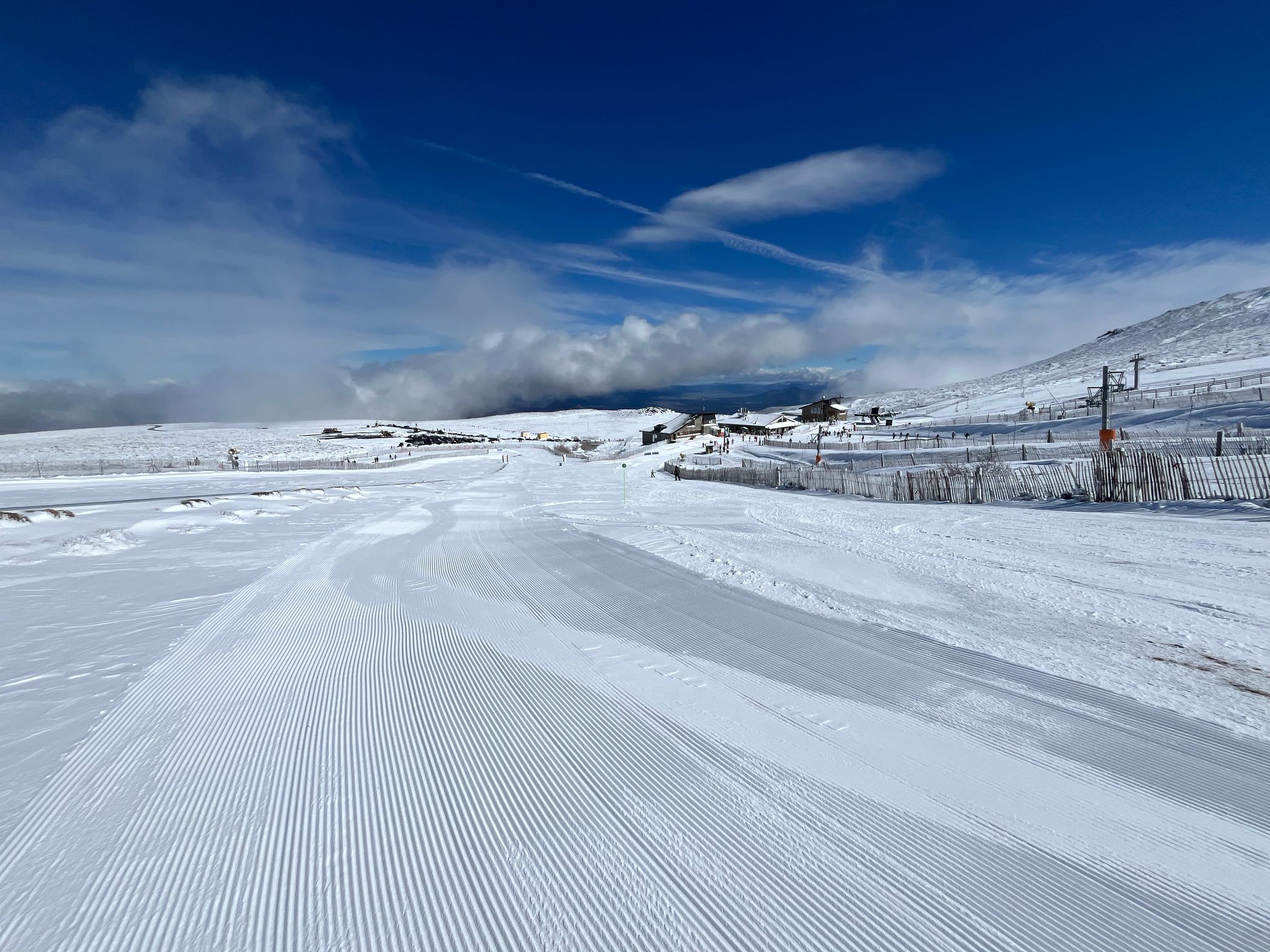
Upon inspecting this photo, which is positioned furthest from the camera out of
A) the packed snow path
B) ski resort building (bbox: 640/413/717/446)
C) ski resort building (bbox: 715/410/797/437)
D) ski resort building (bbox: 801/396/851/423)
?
ski resort building (bbox: 801/396/851/423)

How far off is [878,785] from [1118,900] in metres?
0.99

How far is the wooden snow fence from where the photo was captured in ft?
48.0

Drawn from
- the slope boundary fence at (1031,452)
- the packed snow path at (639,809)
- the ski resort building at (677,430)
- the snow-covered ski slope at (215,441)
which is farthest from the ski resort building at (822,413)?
the packed snow path at (639,809)

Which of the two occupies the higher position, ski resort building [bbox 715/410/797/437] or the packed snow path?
ski resort building [bbox 715/410/797/437]

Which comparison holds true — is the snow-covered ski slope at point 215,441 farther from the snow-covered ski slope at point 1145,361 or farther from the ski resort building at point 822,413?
the snow-covered ski slope at point 1145,361

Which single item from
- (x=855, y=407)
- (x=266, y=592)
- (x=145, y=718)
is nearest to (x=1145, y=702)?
(x=145, y=718)

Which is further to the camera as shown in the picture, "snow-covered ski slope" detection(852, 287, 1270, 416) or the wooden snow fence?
"snow-covered ski slope" detection(852, 287, 1270, 416)

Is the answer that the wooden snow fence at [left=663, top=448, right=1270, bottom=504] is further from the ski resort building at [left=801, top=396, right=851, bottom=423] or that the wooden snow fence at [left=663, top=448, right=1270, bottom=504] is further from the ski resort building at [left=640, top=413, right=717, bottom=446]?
the ski resort building at [left=801, top=396, right=851, bottom=423]

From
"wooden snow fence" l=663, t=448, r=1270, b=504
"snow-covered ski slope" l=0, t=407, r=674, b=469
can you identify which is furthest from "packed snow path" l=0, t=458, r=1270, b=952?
"snow-covered ski slope" l=0, t=407, r=674, b=469

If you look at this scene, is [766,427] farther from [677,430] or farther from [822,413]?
[677,430]

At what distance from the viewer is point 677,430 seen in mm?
93812

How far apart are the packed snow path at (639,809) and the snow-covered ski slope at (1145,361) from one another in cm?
7821

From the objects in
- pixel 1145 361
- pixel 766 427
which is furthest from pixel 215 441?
pixel 1145 361

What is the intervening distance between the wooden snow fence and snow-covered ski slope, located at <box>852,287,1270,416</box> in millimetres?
57332
